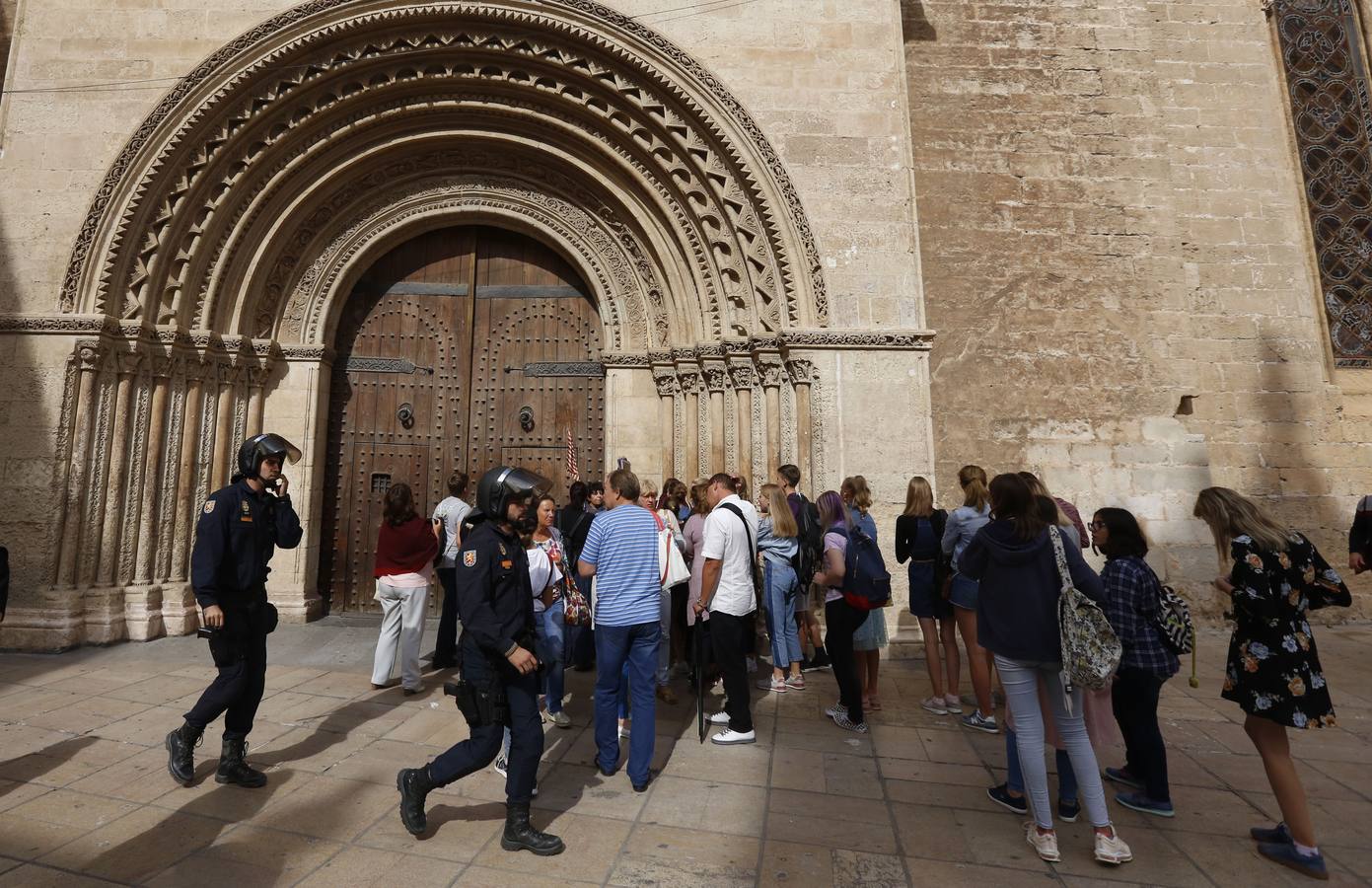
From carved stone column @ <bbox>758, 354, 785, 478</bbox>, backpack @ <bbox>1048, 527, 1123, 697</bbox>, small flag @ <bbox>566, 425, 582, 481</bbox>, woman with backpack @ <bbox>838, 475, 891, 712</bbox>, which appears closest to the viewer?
backpack @ <bbox>1048, 527, 1123, 697</bbox>

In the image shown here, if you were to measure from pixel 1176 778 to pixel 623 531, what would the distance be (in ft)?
10.4

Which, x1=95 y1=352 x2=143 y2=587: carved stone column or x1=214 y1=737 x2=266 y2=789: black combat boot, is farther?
x1=95 y1=352 x2=143 y2=587: carved stone column

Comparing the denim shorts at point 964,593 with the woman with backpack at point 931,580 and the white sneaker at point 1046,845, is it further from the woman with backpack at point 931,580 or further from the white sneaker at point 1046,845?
the white sneaker at point 1046,845

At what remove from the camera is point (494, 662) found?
2.56 m

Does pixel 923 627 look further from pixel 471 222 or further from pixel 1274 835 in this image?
pixel 471 222

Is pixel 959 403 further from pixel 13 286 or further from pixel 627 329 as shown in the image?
pixel 13 286

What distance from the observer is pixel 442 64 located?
6.53 m

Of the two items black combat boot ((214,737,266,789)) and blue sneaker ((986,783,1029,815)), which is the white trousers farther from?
blue sneaker ((986,783,1029,815))

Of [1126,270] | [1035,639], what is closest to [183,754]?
[1035,639]

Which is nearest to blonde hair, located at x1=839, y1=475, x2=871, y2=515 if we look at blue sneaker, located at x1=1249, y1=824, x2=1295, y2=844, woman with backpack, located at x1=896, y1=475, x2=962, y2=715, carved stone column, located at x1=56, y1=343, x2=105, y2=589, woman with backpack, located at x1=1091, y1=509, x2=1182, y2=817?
woman with backpack, located at x1=896, y1=475, x2=962, y2=715

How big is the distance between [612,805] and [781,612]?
1982 millimetres

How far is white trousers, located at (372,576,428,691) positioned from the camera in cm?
452

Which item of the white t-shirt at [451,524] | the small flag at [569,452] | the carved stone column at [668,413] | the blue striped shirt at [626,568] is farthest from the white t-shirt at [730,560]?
the small flag at [569,452]

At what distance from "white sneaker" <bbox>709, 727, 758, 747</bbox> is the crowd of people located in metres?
0.01
